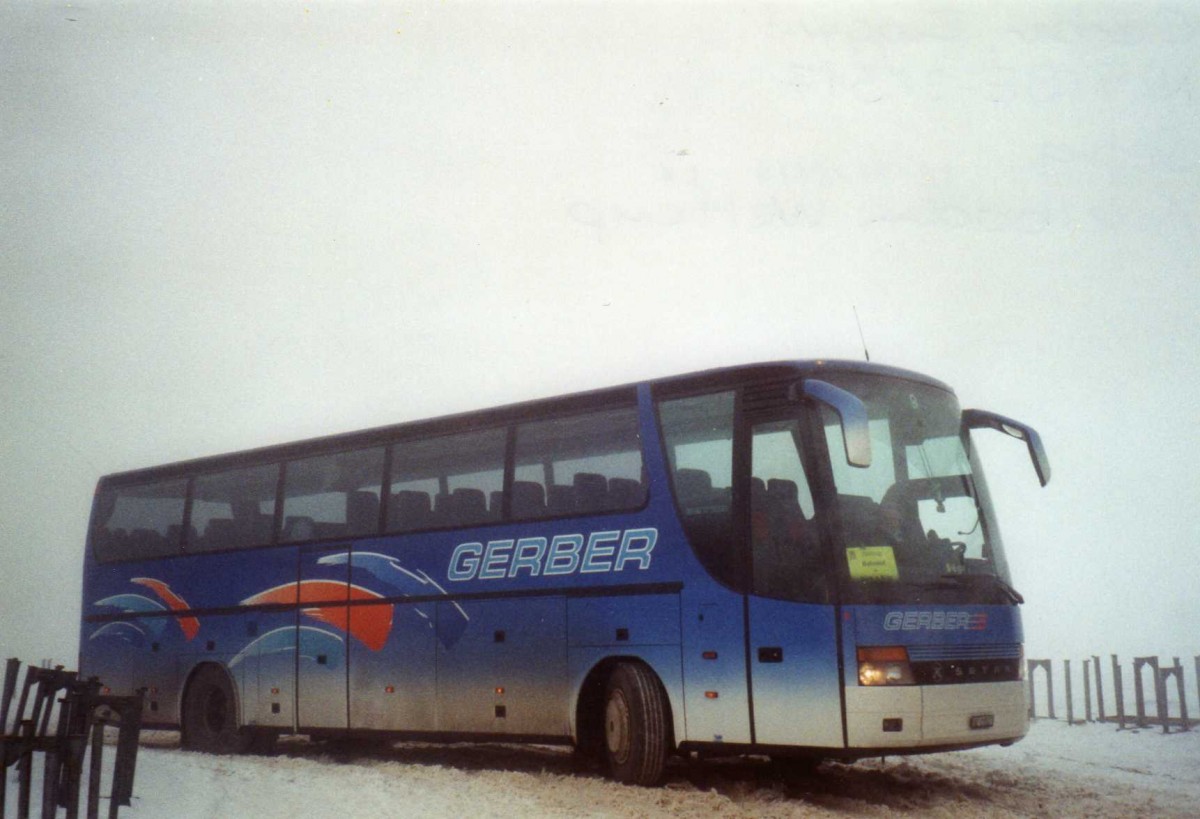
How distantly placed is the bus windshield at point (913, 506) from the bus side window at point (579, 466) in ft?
6.53

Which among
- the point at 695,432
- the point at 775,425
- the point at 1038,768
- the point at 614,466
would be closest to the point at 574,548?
the point at 614,466

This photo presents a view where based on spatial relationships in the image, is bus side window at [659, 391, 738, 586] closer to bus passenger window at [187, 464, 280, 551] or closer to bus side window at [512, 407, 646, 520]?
bus side window at [512, 407, 646, 520]

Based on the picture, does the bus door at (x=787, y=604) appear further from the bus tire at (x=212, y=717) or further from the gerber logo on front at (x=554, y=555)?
the bus tire at (x=212, y=717)

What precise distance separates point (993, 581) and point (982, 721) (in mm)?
1151

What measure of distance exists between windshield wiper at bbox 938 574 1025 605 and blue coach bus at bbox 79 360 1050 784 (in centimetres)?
3

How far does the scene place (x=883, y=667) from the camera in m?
9.68

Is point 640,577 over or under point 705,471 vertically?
under

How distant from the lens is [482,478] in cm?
1278

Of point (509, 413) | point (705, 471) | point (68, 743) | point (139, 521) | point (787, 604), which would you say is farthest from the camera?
point (139, 521)

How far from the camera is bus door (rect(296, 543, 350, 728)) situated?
1417cm

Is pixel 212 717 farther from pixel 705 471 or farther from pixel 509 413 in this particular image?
pixel 705 471

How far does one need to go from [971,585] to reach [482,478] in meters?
4.86

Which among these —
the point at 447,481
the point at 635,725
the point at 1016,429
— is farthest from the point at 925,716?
the point at 447,481

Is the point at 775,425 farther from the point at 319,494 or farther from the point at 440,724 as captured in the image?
the point at 319,494
